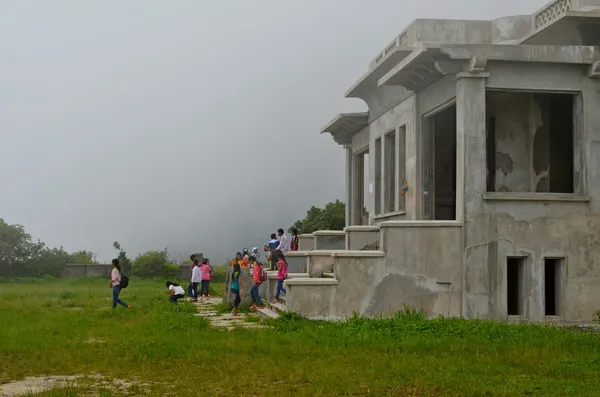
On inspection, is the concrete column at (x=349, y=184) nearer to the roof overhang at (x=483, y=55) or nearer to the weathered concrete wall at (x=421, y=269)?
the roof overhang at (x=483, y=55)

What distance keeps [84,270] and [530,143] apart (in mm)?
33186

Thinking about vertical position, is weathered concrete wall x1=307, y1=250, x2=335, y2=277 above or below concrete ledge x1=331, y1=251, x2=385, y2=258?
below

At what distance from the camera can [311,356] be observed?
1348 centimetres

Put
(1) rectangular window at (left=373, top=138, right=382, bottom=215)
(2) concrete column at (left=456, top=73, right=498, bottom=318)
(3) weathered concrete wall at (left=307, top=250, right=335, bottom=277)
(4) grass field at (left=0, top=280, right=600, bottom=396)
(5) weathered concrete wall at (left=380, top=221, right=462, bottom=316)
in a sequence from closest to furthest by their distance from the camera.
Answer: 1. (4) grass field at (left=0, top=280, right=600, bottom=396)
2. (5) weathered concrete wall at (left=380, top=221, right=462, bottom=316)
3. (2) concrete column at (left=456, top=73, right=498, bottom=318)
4. (3) weathered concrete wall at (left=307, top=250, right=335, bottom=277)
5. (1) rectangular window at (left=373, top=138, right=382, bottom=215)

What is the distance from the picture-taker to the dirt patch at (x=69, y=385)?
414 inches

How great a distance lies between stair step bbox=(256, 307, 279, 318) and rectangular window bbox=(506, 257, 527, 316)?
5.66m

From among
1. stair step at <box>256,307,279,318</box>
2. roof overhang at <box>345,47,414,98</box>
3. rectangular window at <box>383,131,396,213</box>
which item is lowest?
stair step at <box>256,307,279,318</box>

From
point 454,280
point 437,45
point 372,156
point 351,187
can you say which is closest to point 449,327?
A: point 454,280

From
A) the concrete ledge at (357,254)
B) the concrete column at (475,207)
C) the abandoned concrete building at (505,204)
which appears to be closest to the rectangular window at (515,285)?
the abandoned concrete building at (505,204)

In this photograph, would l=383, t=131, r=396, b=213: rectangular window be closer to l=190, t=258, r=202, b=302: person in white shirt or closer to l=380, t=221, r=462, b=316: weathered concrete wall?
l=380, t=221, r=462, b=316: weathered concrete wall

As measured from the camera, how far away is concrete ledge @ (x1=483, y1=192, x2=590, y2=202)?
64.8 feet

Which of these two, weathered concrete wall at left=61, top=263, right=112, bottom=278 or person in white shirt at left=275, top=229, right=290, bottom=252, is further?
weathered concrete wall at left=61, top=263, right=112, bottom=278

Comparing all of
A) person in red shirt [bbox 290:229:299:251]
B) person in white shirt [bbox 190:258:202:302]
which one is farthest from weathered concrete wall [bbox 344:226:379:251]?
person in white shirt [bbox 190:258:202:302]

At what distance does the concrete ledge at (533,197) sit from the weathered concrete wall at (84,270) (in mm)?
32820
